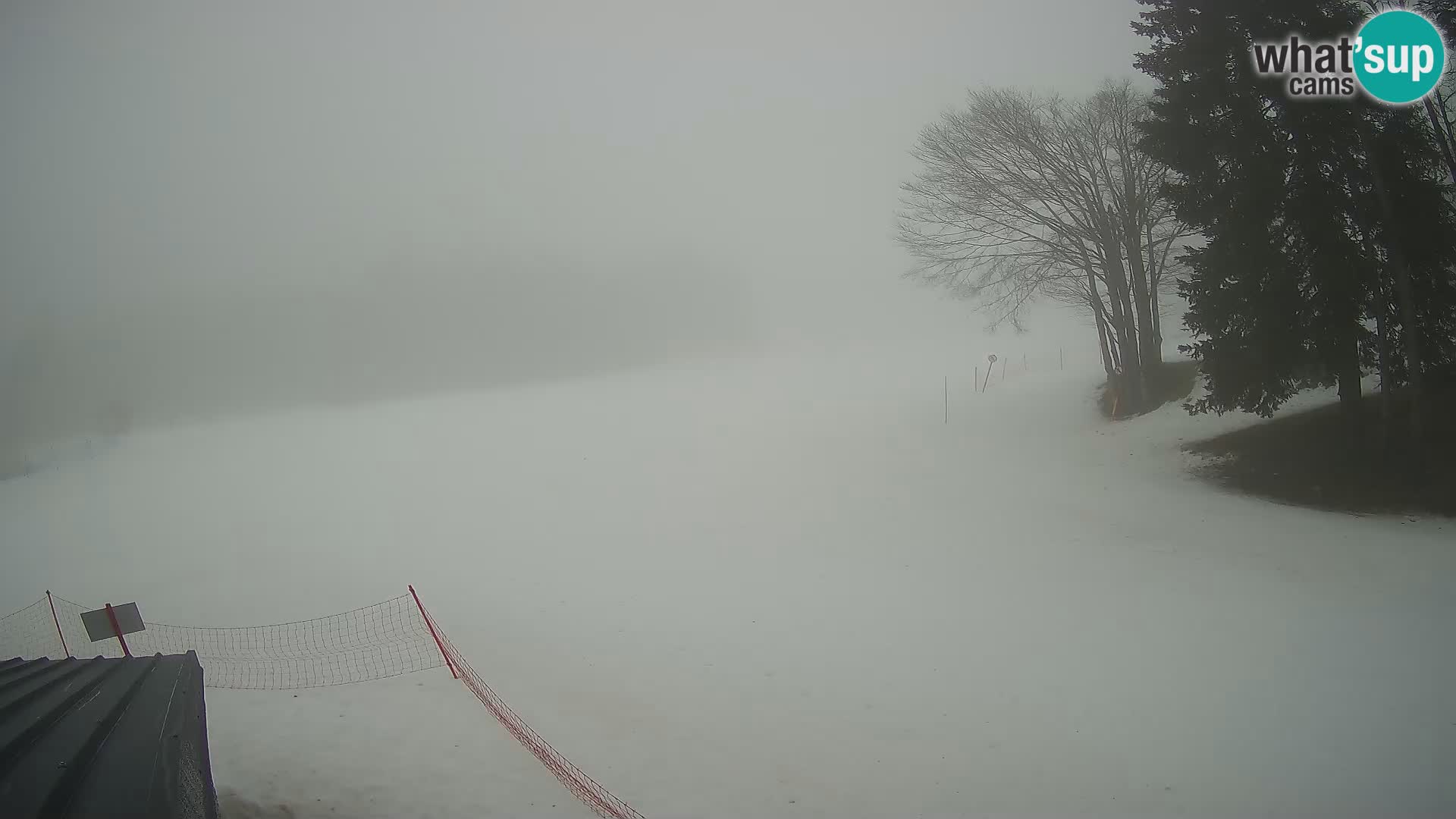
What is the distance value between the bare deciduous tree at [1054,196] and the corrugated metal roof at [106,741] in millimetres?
16997

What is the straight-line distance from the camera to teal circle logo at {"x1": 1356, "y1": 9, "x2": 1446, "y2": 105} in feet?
30.7

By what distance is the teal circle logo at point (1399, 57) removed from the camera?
368 inches

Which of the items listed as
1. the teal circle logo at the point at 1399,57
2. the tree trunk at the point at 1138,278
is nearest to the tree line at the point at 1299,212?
the teal circle logo at the point at 1399,57

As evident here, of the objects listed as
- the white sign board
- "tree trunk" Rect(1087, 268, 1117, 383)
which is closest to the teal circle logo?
"tree trunk" Rect(1087, 268, 1117, 383)

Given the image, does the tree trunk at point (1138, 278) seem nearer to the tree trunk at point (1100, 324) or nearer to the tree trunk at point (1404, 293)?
the tree trunk at point (1100, 324)

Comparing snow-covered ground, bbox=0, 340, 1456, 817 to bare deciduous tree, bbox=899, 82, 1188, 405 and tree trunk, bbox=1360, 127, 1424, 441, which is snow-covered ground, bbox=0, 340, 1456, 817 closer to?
tree trunk, bbox=1360, 127, 1424, 441

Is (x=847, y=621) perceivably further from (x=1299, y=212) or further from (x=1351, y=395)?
(x=1299, y=212)

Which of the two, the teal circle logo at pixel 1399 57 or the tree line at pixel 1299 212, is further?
the tree line at pixel 1299 212

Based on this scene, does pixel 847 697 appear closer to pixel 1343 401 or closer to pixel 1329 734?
pixel 1329 734

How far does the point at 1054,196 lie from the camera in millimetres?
15664

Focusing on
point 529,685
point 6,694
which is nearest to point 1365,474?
point 529,685

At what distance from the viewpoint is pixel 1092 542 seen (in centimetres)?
1035

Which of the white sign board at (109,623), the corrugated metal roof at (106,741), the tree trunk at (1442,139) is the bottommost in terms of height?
the white sign board at (109,623)

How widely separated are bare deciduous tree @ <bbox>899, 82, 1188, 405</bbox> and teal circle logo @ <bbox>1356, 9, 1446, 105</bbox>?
5062 mm
